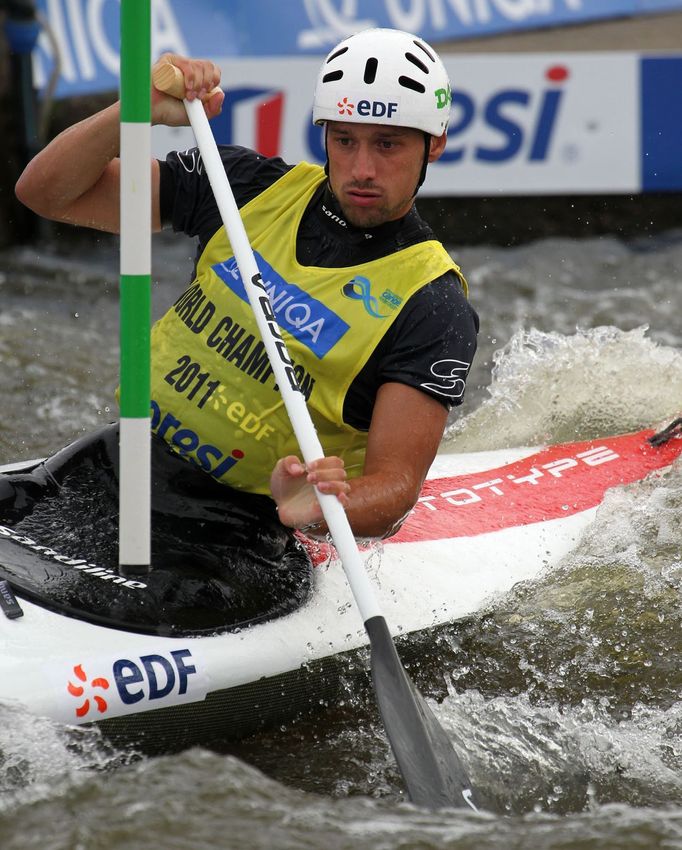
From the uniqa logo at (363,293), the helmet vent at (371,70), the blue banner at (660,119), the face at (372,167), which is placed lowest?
the uniqa logo at (363,293)

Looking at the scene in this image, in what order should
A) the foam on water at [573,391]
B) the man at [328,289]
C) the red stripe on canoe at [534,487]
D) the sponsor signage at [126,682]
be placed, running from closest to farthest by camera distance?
the sponsor signage at [126,682], the man at [328,289], the red stripe on canoe at [534,487], the foam on water at [573,391]

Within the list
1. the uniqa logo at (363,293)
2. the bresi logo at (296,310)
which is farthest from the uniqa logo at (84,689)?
the uniqa logo at (363,293)

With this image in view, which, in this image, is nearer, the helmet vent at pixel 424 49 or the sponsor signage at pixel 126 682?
the sponsor signage at pixel 126 682

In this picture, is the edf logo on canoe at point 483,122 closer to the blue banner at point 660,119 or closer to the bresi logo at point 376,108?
the blue banner at point 660,119

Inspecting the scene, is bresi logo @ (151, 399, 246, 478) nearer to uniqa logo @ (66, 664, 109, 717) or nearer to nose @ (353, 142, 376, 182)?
uniqa logo @ (66, 664, 109, 717)

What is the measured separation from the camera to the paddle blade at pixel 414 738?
2.93m

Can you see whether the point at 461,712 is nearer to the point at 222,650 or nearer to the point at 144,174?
the point at 222,650

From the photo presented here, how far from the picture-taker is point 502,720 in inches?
134

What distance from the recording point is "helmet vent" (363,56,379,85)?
10.6 feet

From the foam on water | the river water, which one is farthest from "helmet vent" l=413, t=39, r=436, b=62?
the foam on water

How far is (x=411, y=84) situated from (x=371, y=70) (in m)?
0.11

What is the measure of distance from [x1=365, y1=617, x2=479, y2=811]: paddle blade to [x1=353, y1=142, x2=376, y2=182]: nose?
1.11 m

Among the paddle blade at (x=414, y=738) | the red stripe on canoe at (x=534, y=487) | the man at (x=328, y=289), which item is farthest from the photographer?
the red stripe on canoe at (x=534, y=487)

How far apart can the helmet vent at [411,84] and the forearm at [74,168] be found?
0.72 meters
